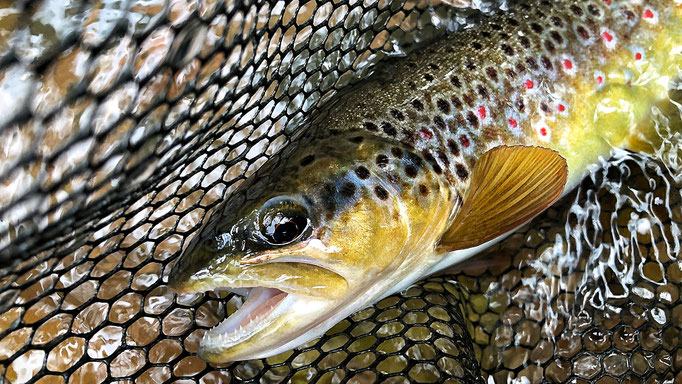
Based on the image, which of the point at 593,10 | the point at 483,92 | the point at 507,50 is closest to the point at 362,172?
the point at 483,92

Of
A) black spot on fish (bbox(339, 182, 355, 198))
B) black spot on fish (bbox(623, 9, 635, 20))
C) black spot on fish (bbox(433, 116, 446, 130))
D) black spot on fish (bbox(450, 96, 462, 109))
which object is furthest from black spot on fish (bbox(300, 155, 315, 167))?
black spot on fish (bbox(623, 9, 635, 20))

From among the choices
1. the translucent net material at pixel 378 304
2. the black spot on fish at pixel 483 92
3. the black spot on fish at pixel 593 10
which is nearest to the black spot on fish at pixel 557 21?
the black spot on fish at pixel 593 10

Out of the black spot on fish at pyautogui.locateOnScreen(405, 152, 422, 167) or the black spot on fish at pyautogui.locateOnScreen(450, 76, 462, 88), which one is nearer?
the black spot on fish at pyautogui.locateOnScreen(405, 152, 422, 167)

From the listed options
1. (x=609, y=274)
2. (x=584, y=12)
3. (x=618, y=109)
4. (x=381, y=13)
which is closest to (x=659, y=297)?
(x=609, y=274)

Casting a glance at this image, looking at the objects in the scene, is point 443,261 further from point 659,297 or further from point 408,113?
point 659,297

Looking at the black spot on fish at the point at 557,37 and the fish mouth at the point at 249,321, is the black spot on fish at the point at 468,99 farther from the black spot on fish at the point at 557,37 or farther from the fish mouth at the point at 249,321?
the fish mouth at the point at 249,321

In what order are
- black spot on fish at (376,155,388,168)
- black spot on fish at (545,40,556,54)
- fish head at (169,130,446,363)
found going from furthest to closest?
black spot on fish at (545,40,556,54) → black spot on fish at (376,155,388,168) → fish head at (169,130,446,363)

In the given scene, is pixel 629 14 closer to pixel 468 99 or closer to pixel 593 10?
pixel 593 10

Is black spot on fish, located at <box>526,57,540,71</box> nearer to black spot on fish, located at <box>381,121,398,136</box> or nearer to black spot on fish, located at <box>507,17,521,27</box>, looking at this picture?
black spot on fish, located at <box>507,17,521,27</box>
